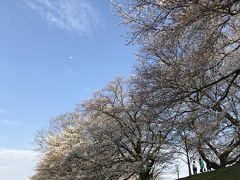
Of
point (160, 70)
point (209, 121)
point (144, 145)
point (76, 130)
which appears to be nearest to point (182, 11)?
point (160, 70)

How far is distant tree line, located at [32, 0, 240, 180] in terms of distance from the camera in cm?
1427

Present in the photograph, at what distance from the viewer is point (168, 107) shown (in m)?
17.2

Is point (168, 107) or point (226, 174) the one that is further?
point (226, 174)

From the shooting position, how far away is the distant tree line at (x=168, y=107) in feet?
46.8

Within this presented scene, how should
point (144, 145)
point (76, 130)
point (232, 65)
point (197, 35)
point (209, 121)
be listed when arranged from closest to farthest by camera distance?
point (197, 35) < point (232, 65) < point (209, 121) < point (144, 145) < point (76, 130)

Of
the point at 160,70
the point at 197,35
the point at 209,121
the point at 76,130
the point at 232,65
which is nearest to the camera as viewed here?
the point at 197,35

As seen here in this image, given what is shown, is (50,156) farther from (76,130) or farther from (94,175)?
(94,175)

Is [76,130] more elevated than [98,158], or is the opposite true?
→ [76,130]

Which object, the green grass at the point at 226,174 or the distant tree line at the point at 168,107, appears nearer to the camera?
the distant tree line at the point at 168,107

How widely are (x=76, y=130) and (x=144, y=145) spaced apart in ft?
44.2

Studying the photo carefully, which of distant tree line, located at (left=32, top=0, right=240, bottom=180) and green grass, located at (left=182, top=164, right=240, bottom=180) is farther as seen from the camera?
green grass, located at (left=182, top=164, right=240, bottom=180)

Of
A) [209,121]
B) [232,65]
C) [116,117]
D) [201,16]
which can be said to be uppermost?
[116,117]

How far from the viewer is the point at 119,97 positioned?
131 ft

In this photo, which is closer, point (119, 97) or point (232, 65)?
point (232, 65)
